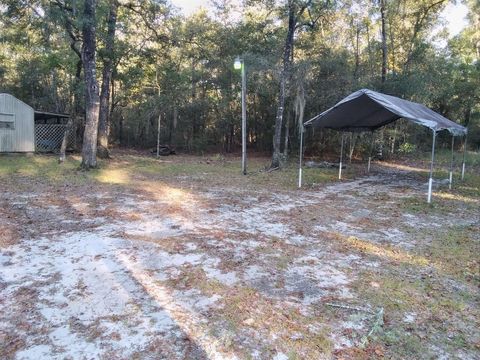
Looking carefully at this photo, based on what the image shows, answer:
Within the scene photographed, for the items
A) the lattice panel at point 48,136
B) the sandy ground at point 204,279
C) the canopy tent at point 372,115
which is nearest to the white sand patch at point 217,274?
the sandy ground at point 204,279

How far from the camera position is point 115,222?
5.05 meters

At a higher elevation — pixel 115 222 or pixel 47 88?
pixel 47 88

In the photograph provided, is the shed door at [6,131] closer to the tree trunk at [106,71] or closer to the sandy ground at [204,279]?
the tree trunk at [106,71]

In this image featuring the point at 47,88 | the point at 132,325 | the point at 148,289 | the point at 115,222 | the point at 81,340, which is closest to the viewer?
the point at 81,340

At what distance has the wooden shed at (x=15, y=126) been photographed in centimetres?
1341

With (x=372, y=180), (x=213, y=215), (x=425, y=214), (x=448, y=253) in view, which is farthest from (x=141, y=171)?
(x=448, y=253)

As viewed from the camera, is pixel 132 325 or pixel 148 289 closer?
pixel 132 325

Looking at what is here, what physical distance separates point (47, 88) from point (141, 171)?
12.7 metres

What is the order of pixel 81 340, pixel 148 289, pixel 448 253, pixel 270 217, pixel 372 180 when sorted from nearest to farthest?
pixel 81 340 < pixel 148 289 < pixel 448 253 < pixel 270 217 < pixel 372 180

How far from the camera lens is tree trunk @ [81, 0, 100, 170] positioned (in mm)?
9602

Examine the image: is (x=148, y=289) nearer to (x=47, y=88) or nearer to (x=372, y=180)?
(x=372, y=180)

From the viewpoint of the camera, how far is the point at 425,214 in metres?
6.18

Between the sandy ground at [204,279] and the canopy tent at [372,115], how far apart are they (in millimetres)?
2546

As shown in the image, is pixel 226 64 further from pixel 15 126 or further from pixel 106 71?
pixel 15 126
